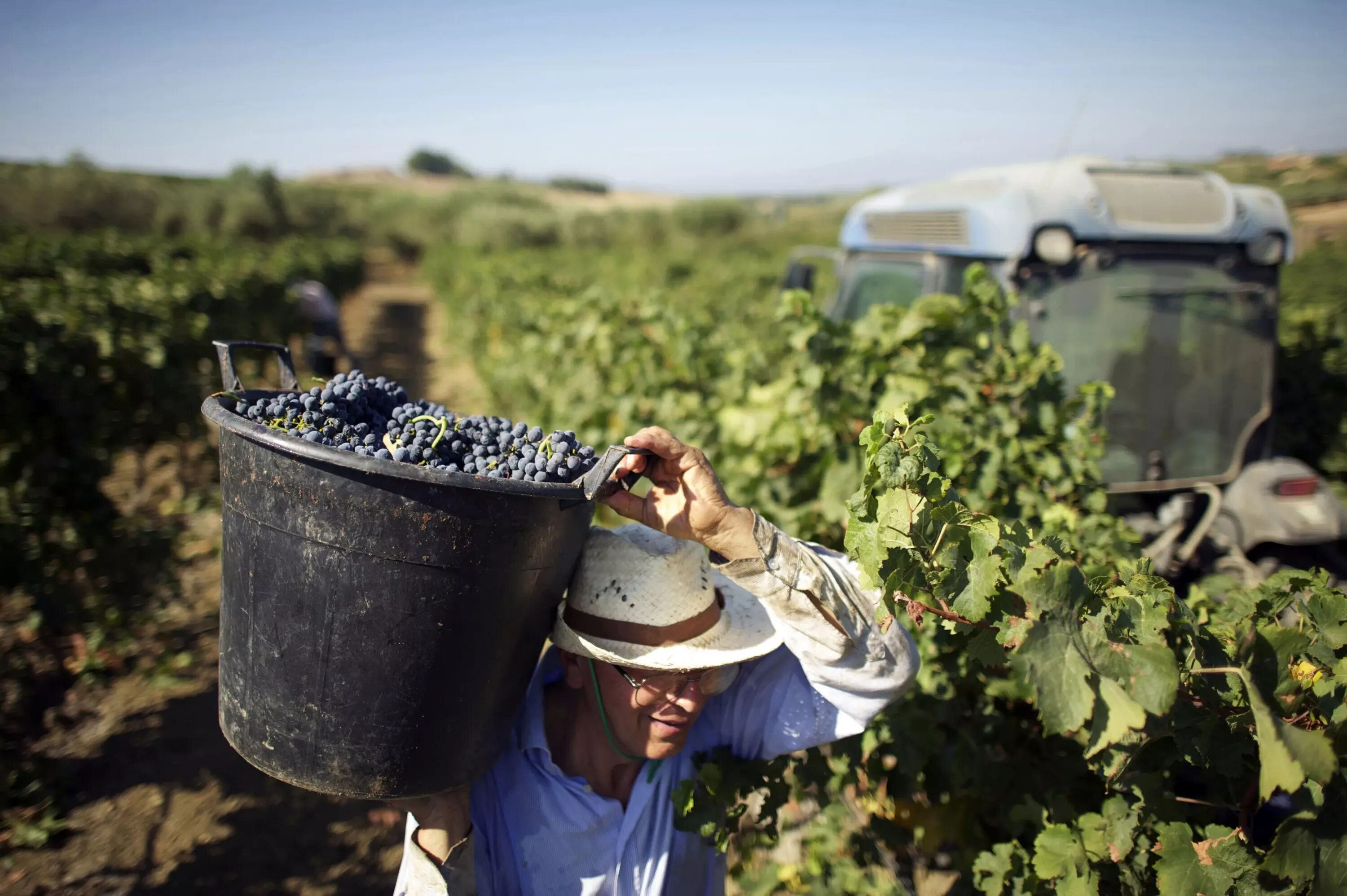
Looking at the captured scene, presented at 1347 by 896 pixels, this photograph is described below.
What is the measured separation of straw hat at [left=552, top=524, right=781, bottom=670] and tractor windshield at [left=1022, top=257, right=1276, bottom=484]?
92.0 inches

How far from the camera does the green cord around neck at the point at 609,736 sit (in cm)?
177

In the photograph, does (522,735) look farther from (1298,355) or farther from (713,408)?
(1298,355)

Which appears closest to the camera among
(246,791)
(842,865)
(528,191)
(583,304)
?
(842,865)

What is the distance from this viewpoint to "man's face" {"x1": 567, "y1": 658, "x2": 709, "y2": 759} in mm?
1707

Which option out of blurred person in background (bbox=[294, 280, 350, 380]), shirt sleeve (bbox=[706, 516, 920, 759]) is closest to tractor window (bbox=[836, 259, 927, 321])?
shirt sleeve (bbox=[706, 516, 920, 759])

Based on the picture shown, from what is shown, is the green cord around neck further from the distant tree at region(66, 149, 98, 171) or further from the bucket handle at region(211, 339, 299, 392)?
the distant tree at region(66, 149, 98, 171)

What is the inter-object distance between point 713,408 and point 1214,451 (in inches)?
91.2

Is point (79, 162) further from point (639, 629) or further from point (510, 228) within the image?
point (639, 629)

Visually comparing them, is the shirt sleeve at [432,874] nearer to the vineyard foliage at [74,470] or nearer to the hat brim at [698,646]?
the hat brim at [698,646]

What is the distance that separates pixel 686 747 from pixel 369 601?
1.03m

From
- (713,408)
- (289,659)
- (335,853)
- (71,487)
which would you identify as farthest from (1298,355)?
(71,487)

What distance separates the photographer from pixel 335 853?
125 inches

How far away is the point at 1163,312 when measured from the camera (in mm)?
3285

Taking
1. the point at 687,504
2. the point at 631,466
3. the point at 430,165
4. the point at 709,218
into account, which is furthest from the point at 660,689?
the point at 430,165
